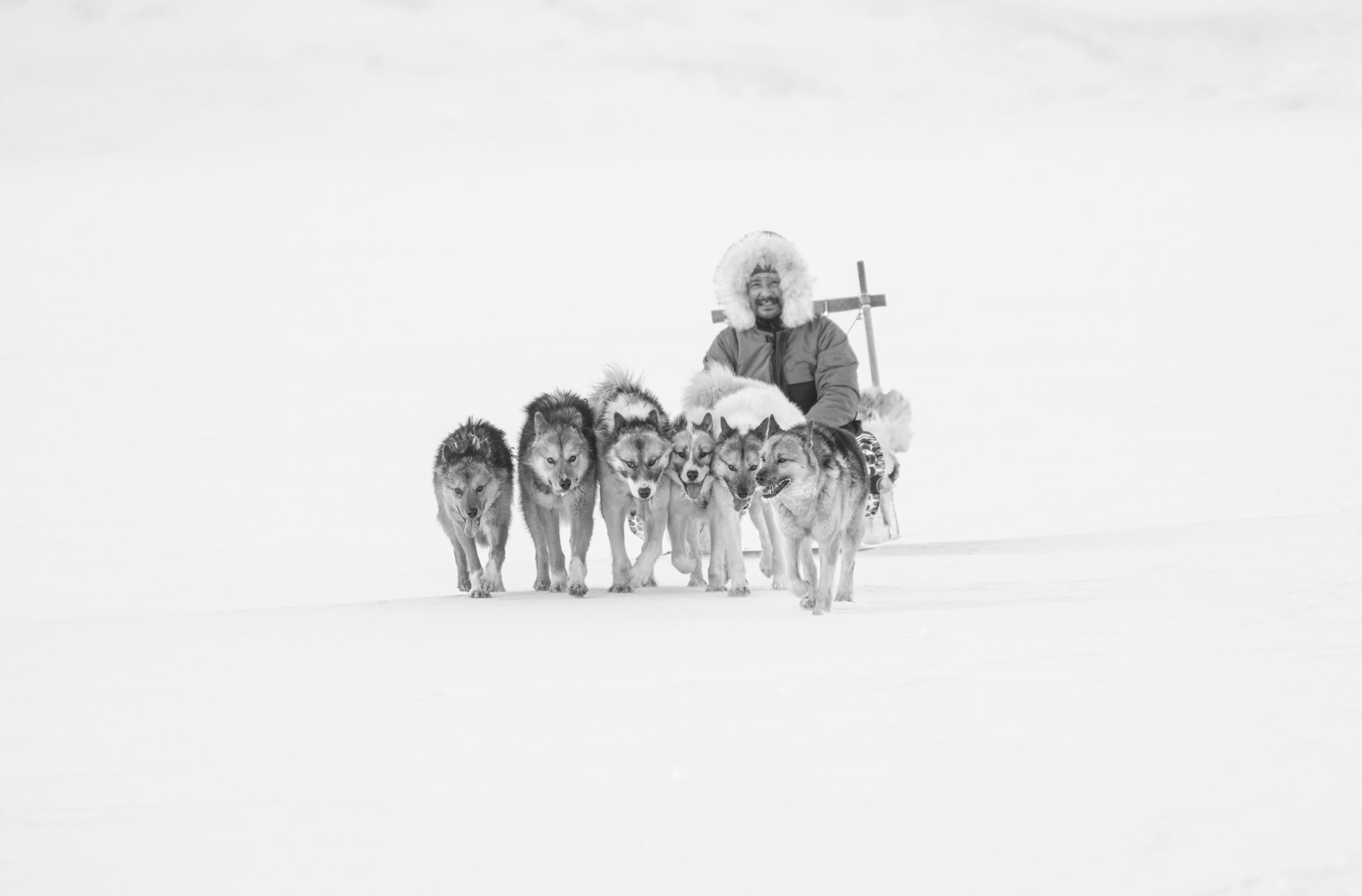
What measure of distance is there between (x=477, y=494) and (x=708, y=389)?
1.42 metres

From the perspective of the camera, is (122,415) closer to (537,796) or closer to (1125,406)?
(1125,406)

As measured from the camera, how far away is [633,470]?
7.32 meters

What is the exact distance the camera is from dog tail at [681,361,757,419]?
7.75m

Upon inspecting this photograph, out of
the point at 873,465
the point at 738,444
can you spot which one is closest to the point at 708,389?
the point at 873,465

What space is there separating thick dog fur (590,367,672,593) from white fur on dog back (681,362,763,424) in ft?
0.54

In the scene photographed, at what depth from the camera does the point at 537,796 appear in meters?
3.53

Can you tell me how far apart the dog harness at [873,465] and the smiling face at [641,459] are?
3.41 ft

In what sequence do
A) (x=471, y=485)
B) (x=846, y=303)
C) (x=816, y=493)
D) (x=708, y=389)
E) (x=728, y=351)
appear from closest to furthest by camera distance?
1. (x=816, y=493)
2. (x=471, y=485)
3. (x=708, y=389)
4. (x=728, y=351)
5. (x=846, y=303)

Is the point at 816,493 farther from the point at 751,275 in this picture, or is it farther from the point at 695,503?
the point at 751,275

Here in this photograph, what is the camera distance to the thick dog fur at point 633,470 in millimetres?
7324

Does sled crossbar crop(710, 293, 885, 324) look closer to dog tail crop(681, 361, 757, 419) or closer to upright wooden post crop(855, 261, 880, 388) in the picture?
upright wooden post crop(855, 261, 880, 388)

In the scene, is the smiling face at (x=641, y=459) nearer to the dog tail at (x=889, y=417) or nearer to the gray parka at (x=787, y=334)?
the gray parka at (x=787, y=334)

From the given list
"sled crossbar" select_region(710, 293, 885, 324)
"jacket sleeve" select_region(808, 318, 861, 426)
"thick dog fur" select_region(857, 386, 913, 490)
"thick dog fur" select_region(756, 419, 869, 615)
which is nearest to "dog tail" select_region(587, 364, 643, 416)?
"jacket sleeve" select_region(808, 318, 861, 426)

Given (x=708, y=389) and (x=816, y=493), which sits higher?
(x=708, y=389)
